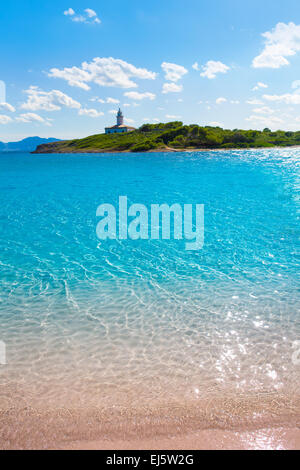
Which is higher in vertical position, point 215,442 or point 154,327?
point 154,327

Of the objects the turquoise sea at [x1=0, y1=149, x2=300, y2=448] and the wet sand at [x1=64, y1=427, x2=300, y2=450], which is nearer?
the wet sand at [x1=64, y1=427, x2=300, y2=450]

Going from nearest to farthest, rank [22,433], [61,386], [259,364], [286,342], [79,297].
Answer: [22,433], [61,386], [259,364], [286,342], [79,297]

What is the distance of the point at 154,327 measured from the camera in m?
8.57

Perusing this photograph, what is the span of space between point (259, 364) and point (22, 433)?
541 cm

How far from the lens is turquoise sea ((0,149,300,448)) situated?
590 cm

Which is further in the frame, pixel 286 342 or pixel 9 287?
pixel 9 287

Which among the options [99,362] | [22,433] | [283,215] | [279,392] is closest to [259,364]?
[279,392]

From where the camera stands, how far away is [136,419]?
540 cm

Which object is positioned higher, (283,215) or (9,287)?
(283,215)

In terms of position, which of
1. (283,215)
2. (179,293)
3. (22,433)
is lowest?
(22,433)

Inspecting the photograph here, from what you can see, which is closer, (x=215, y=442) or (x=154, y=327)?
(x=215, y=442)

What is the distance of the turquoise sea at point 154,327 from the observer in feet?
19.4

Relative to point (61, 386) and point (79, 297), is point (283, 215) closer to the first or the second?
point (79, 297)

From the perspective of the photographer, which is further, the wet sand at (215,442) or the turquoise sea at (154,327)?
the turquoise sea at (154,327)
